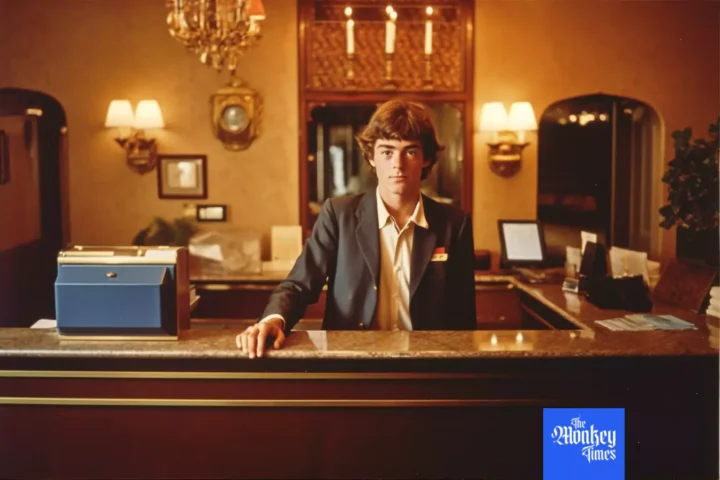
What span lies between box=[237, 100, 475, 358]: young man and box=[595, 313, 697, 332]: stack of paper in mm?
544

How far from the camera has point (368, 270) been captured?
92.1 inches

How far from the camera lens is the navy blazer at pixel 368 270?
2.34 meters

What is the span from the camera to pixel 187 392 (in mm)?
2021

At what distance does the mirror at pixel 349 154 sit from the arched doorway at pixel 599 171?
0.66 m

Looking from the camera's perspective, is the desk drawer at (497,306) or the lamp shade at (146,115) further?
the lamp shade at (146,115)

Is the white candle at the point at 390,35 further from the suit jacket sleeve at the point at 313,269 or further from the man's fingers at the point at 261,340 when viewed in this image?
the man's fingers at the point at 261,340

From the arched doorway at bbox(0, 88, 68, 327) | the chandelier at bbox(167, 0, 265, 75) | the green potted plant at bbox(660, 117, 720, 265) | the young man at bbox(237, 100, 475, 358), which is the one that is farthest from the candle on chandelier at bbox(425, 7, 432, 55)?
the arched doorway at bbox(0, 88, 68, 327)

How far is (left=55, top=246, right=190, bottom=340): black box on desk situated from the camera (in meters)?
2.01

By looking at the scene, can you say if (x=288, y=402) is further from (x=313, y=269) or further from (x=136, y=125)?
(x=136, y=125)

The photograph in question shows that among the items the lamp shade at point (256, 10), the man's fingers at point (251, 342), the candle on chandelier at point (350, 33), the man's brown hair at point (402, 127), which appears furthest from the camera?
the candle on chandelier at point (350, 33)

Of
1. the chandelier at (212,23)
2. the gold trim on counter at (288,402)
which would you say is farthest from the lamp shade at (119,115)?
the gold trim on counter at (288,402)

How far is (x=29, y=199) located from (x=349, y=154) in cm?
249

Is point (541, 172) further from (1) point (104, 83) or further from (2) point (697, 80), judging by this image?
(1) point (104, 83)

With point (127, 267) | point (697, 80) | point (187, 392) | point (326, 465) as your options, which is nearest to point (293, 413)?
point (326, 465)
